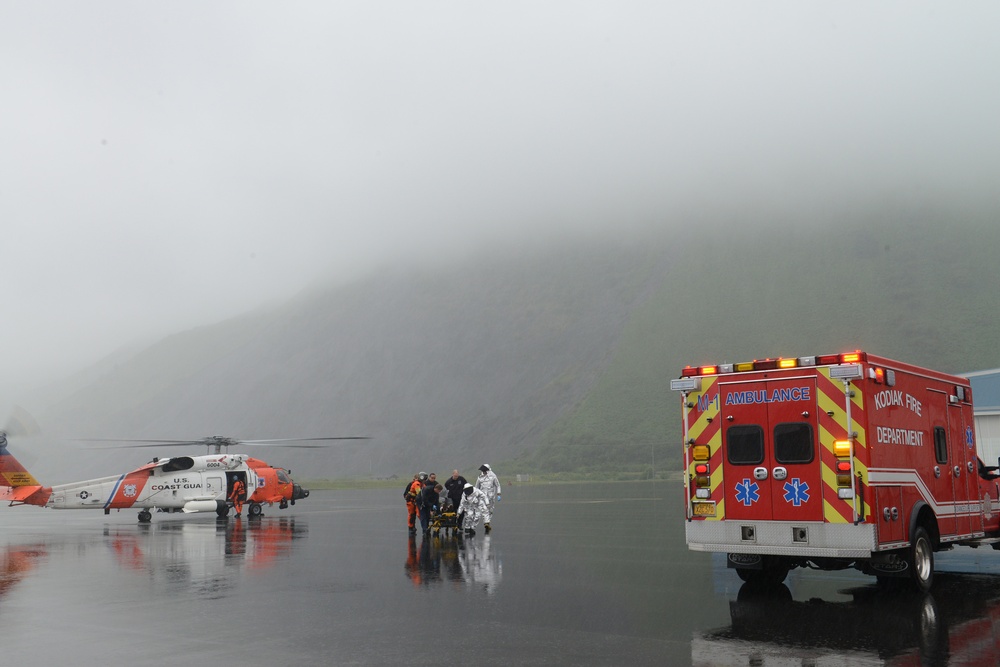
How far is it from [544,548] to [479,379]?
11578 centimetres

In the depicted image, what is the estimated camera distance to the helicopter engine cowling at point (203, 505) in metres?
32.2

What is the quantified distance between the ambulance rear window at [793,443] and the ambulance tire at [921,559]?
1881 mm

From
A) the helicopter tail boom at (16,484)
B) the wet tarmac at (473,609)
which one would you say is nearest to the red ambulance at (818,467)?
the wet tarmac at (473,609)

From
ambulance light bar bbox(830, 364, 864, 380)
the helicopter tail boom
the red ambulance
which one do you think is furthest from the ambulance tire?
the helicopter tail boom

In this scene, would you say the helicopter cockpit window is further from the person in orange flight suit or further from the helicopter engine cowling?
the person in orange flight suit

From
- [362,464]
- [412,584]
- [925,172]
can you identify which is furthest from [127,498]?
[925,172]

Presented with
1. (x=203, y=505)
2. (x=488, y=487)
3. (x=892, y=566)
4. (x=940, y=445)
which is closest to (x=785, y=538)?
(x=892, y=566)

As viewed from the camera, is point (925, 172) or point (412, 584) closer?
point (412, 584)

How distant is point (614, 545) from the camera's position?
19.6m

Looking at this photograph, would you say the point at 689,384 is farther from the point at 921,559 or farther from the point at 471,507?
the point at 471,507

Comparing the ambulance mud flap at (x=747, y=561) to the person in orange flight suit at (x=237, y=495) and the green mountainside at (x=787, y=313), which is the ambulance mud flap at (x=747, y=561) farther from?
the green mountainside at (x=787, y=313)

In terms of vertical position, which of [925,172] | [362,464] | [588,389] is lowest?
[362,464]

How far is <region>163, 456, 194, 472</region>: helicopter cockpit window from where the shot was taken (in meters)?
32.5

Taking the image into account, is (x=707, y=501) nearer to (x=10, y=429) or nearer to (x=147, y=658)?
(x=147, y=658)
